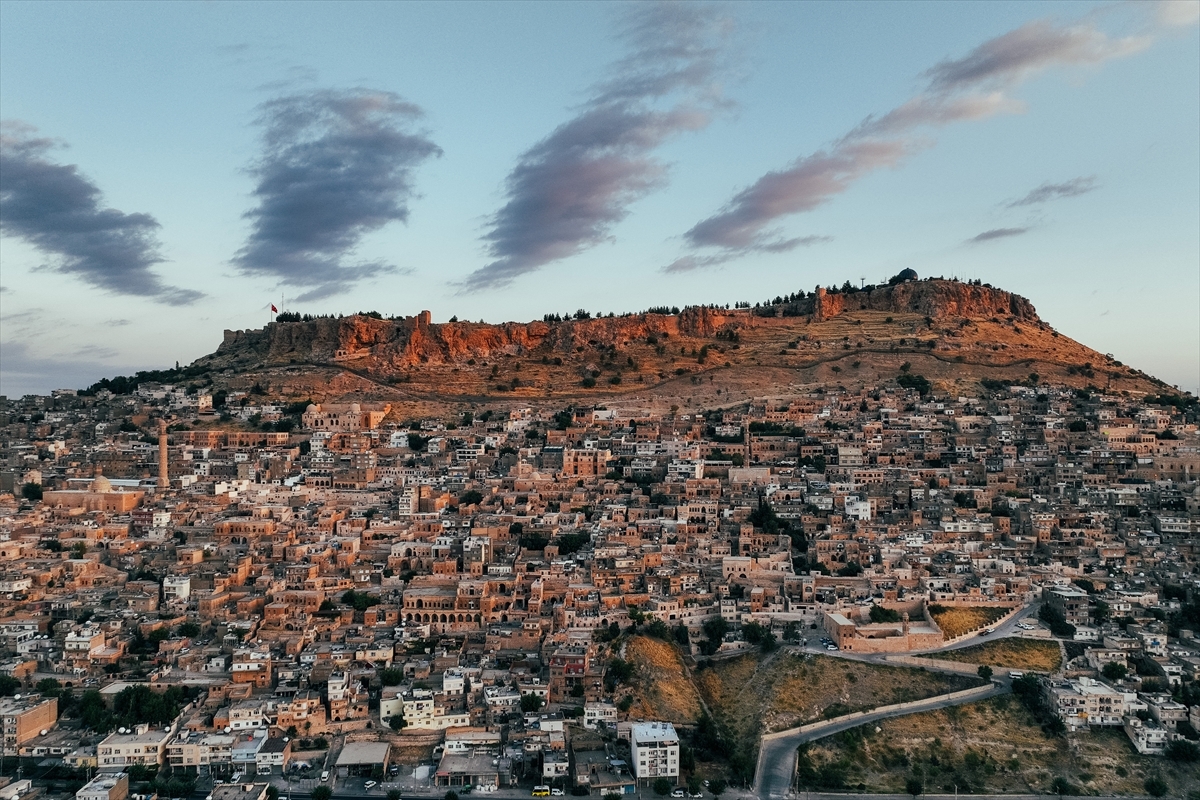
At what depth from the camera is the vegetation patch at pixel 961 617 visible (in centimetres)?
2291

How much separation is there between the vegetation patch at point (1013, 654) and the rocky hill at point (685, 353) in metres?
23.9

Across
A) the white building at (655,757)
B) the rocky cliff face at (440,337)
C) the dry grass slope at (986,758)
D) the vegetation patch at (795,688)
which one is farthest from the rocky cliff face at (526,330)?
the dry grass slope at (986,758)

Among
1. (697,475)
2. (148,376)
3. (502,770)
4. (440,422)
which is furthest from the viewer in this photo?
(148,376)

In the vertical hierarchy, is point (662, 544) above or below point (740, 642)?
above

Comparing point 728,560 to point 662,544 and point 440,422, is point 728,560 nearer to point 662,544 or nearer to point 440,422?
point 662,544

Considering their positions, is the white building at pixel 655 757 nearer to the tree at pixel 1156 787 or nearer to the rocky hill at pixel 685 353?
the tree at pixel 1156 787

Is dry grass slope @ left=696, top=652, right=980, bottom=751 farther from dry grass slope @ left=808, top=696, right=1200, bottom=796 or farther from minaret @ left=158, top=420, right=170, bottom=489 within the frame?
minaret @ left=158, top=420, right=170, bottom=489

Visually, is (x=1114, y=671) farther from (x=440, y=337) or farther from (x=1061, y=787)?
(x=440, y=337)

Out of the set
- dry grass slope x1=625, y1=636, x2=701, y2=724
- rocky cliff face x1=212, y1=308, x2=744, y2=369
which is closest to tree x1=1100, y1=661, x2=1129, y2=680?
dry grass slope x1=625, y1=636, x2=701, y2=724

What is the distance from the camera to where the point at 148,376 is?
5359 cm

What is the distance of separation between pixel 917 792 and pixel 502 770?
7.29 meters

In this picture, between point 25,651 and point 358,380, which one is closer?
point 25,651

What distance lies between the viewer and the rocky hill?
48.4m

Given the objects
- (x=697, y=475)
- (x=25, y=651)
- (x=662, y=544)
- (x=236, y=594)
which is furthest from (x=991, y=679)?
(x=25, y=651)
